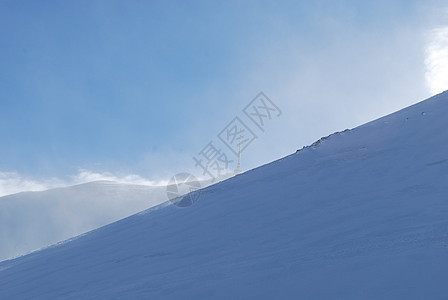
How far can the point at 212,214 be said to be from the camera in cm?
704

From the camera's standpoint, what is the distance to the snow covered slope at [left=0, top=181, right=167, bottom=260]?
2459cm

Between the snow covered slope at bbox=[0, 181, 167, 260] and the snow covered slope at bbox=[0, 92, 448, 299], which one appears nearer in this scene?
the snow covered slope at bbox=[0, 92, 448, 299]

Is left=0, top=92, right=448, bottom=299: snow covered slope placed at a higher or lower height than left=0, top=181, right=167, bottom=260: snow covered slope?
lower

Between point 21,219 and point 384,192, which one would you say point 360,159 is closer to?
point 384,192

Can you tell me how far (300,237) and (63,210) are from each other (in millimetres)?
26398

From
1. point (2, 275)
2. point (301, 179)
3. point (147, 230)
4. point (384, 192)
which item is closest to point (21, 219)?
point (2, 275)

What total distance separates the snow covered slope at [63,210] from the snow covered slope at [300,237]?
689 inches

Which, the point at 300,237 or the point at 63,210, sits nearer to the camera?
the point at 300,237

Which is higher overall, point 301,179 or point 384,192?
point 301,179

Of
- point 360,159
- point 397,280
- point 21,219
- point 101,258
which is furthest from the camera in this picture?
point 21,219

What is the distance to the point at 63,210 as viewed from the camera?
27750 millimetres

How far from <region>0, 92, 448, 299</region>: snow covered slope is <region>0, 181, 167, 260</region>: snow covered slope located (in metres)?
17.5

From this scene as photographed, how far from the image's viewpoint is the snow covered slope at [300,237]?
3117 millimetres

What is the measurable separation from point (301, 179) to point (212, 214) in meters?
1.83
